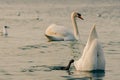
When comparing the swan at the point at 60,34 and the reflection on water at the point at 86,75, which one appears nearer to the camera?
the reflection on water at the point at 86,75

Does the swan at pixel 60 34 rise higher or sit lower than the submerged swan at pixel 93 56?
higher

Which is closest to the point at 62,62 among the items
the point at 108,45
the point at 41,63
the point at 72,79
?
the point at 41,63

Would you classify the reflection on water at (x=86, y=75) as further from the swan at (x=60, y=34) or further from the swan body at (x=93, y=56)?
the swan at (x=60, y=34)

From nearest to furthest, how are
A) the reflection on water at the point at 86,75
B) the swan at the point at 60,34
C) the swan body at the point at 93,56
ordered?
1. the reflection on water at the point at 86,75
2. the swan body at the point at 93,56
3. the swan at the point at 60,34

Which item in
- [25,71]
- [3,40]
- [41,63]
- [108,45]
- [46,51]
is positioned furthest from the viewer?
[3,40]

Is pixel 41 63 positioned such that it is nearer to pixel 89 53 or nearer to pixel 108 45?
pixel 89 53

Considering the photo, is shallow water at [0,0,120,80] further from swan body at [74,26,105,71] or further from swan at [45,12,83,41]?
swan at [45,12,83,41]

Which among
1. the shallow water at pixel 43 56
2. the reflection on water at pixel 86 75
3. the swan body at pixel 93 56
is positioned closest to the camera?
the reflection on water at pixel 86 75

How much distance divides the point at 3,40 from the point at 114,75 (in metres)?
13.1

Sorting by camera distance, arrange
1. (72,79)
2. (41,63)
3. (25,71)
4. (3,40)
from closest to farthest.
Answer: (72,79), (25,71), (41,63), (3,40)

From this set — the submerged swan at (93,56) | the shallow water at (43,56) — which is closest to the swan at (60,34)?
the shallow water at (43,56)

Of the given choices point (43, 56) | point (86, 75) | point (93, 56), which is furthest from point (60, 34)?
point (86, 75)

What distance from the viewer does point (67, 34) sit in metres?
29.8

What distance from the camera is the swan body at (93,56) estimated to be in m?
17.3
